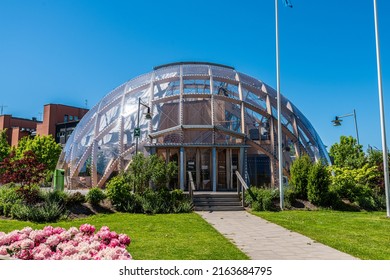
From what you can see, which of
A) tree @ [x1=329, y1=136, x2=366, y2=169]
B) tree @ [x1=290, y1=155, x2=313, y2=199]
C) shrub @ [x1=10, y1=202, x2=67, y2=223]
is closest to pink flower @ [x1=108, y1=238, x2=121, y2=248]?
shrub @ [x1=10, y1=202, x2=67, y2=223]

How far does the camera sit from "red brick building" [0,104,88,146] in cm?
5203

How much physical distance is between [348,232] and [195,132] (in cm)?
1103

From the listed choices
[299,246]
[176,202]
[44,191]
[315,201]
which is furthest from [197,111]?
[299,246]

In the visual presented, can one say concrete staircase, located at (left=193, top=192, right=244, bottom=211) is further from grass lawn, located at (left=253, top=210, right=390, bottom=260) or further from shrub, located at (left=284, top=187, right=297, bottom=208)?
shrub, located at (left=284, top=187, right=297, bottom=208)

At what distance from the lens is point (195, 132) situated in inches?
746

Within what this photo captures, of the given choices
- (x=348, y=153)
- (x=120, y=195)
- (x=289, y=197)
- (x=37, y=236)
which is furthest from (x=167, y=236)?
(x=348, y=153)

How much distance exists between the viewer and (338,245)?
280 inches

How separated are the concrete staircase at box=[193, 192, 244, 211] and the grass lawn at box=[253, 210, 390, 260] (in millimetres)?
1890

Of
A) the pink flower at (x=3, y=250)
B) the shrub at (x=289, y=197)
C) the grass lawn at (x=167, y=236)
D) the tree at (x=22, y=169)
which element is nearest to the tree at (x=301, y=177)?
the shrub at (x=289, y=197)

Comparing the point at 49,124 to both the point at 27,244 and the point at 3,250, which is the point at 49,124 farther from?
the point at 27,244

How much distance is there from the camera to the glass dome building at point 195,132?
1852cm
